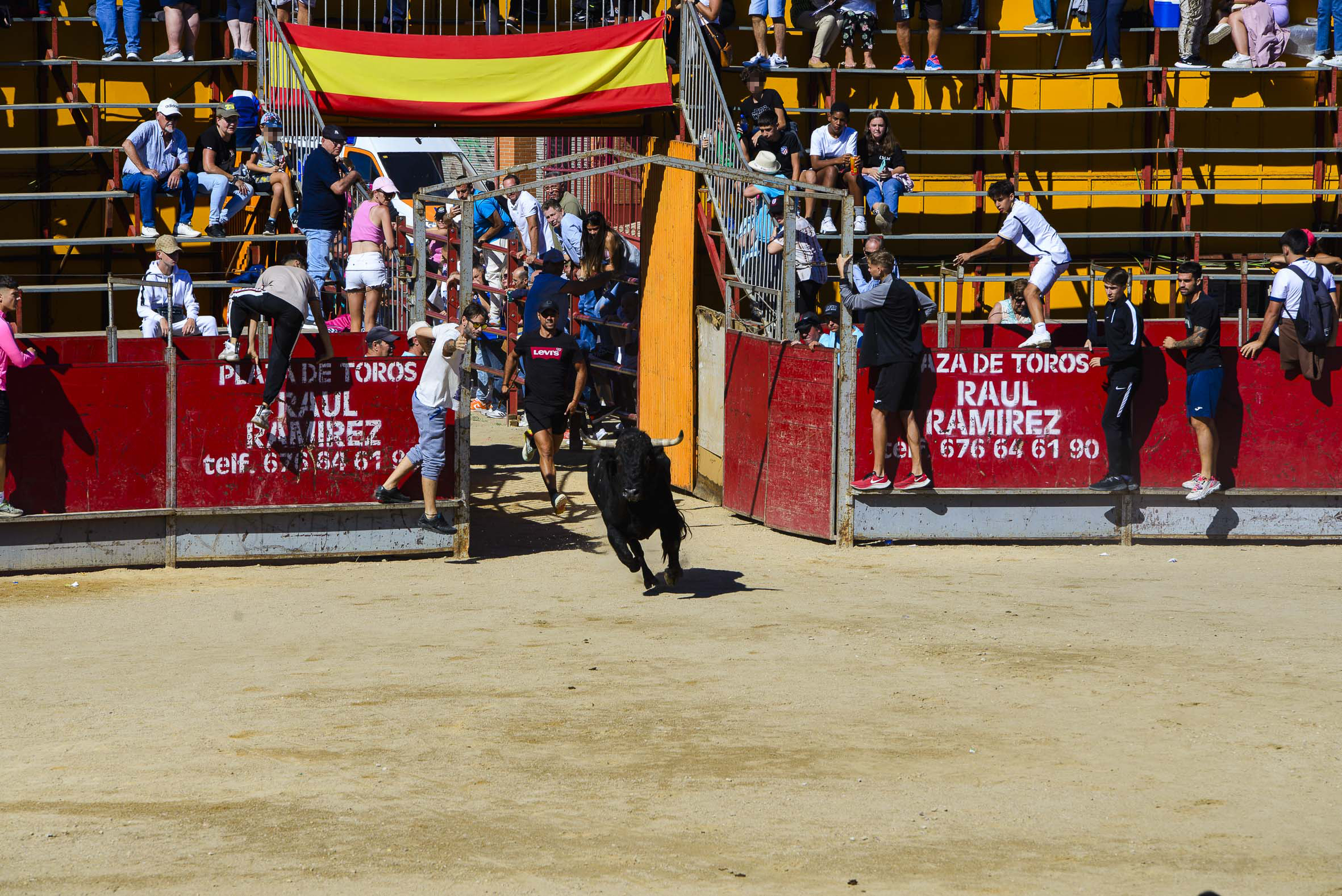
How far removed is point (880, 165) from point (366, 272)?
22.1 ft

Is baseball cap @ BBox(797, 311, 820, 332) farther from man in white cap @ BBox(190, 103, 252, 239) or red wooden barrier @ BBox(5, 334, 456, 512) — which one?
man in white cap @ BBox(190, 103, 252, 239)

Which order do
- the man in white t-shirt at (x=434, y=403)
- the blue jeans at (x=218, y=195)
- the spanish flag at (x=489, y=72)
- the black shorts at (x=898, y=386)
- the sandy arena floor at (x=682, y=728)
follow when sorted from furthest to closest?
the blue jeans at (x=218, y=195) < the spanish flag at (x=489, y=72) < the black shorts at (x=898, y=386) < the man in white t-shirt at (x=434, y=403) < the sandy arena floor at (x=682, y=728)

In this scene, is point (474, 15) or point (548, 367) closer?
point (548, 367)

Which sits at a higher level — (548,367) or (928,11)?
(928,11)

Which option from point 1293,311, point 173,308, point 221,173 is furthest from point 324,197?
point 1293,311

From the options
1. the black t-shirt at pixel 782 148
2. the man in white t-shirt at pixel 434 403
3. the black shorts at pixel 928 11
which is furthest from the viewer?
the black shorts at pixel 928 11

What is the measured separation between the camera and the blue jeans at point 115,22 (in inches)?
789

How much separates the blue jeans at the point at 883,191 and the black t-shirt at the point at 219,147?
7.45m

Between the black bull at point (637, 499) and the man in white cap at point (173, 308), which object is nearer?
the black bull at point (637, 499)

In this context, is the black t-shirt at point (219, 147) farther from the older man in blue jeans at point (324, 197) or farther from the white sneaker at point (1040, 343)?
the white sneaker at point (1040, 343)

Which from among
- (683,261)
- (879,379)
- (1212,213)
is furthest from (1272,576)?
(1212,213)

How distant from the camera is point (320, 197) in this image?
1678cm

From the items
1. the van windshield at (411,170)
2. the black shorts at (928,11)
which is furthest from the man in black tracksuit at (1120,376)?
the van windshield at (411,170)

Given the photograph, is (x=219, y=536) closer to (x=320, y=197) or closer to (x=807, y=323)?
(x=320, y=197)
